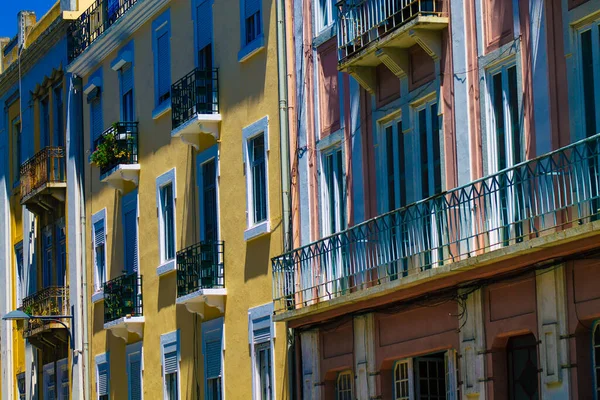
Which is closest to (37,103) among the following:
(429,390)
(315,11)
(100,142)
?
(100,142)

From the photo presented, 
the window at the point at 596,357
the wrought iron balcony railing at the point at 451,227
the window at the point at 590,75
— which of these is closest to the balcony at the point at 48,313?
the wrought iron balcony railing at the point at 451,227

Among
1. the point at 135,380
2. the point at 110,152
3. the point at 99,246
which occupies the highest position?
the point at 110,152

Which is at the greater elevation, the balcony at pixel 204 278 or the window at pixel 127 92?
the window at pixel 127 92

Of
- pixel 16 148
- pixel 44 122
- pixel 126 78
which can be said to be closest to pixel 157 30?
pixel 126 78

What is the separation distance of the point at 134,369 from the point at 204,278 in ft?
17.5

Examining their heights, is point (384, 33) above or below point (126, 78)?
below

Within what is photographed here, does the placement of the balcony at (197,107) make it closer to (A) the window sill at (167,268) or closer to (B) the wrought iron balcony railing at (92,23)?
(A) the window sill at (167,268)

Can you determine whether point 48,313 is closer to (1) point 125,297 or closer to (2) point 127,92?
(1) point 125,297

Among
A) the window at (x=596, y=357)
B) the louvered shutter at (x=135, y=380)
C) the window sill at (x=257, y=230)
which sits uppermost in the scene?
the window sill at (x=257, y=230)

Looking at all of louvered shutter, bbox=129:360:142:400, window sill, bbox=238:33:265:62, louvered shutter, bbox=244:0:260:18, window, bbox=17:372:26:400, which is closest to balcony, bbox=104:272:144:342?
louvered shutter, bbox=129:360:142:400

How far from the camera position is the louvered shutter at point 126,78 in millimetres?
33875

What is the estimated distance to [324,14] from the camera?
25.7m

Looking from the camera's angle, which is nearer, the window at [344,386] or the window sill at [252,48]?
the window at [344,386]

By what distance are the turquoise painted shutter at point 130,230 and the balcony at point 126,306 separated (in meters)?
0.35
